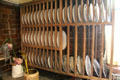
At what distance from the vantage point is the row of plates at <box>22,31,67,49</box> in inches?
46.7

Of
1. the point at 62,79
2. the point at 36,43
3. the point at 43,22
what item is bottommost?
the point at 62,79

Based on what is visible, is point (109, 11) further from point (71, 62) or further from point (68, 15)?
point (71, 62)

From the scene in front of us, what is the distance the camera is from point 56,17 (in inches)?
45.3

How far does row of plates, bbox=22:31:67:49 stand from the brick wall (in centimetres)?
33

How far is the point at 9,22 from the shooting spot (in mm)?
1588

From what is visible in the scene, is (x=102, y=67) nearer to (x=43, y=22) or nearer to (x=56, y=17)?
(x=56, y=17)

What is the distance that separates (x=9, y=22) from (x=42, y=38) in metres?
0.79

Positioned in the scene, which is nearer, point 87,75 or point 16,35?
point 87,75

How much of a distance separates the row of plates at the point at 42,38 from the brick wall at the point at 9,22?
1.08ft

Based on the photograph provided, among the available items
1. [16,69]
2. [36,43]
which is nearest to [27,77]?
[16,69]

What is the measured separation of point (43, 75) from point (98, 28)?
3.75 feet

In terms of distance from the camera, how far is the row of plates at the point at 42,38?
1187 millimetres

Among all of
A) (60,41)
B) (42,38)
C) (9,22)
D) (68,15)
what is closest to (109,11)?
(68,15)

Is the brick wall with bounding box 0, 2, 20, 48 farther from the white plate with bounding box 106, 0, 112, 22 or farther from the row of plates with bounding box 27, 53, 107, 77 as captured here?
the white plate with bounding box 106, 0, 112, 22
